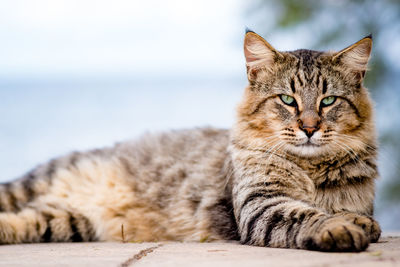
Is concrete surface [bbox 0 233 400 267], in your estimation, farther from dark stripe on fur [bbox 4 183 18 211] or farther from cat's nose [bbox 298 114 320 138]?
dark stripe on fur [bbox 4 183 18 211]

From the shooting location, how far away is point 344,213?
2707mm

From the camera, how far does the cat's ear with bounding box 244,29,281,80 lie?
3.04 metres

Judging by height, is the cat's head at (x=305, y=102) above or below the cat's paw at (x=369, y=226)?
above

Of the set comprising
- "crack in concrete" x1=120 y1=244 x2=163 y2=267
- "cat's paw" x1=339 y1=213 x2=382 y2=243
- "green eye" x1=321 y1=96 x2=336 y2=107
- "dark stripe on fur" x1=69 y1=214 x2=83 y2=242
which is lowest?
"dark stripe on fur" x1=69 y1=214 x2=83 y2=242

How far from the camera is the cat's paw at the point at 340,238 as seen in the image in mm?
1964

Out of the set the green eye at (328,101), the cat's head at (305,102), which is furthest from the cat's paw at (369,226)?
the green eye at (328,101)

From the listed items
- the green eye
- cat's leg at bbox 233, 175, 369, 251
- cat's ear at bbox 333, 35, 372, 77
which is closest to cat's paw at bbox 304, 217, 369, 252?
cat's leg at bbox 233, 175, 369, 251

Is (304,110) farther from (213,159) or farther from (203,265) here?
(203,265)

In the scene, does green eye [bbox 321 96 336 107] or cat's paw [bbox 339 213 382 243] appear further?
green eye [bbox 321 96 336 107]

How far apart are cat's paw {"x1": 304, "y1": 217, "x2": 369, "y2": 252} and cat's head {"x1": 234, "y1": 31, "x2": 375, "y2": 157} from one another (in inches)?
31.4

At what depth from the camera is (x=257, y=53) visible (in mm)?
3100

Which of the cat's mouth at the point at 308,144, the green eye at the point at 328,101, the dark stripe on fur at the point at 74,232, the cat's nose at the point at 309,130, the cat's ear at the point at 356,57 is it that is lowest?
the dark stripe on fur at the point at 74,232

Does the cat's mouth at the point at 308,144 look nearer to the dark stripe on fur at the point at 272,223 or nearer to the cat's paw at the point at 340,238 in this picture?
the dark stripe on fur at the point at 272,223

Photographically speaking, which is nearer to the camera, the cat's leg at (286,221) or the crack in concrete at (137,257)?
the crack in concrete at (137,257)
